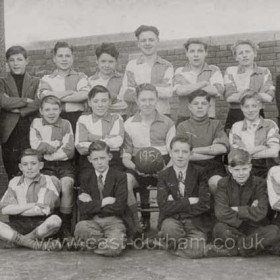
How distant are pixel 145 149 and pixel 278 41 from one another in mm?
3809

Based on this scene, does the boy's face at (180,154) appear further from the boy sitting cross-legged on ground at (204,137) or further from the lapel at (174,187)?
the boy sitting cross-legged on ground at (204,137)

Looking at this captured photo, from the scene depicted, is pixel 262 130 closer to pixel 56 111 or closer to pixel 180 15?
pixel 56 111

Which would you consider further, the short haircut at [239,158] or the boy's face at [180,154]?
the boy's face at [180,154]

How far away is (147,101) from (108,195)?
105cm

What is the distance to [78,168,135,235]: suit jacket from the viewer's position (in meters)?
4.80

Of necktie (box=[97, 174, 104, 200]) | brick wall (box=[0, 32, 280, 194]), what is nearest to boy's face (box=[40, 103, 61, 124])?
necktie (box=[97, 174, 104, 200])

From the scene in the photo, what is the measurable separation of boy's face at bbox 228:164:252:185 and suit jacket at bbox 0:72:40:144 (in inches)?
96.0

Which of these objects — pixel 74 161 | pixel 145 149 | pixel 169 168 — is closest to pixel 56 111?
pixel 74 161

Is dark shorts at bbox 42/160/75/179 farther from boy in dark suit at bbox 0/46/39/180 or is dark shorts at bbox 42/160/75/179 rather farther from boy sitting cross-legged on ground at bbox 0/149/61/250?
boy in dark suit at bbox 0/46/39/180

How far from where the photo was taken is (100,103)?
540cm

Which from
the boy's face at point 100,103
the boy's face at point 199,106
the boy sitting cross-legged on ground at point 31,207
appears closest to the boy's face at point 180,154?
the boy's face at point 199,106

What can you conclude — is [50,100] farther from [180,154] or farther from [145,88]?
[180,154]

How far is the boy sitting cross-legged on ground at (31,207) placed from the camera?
191 inches

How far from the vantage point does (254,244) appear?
4.46m
